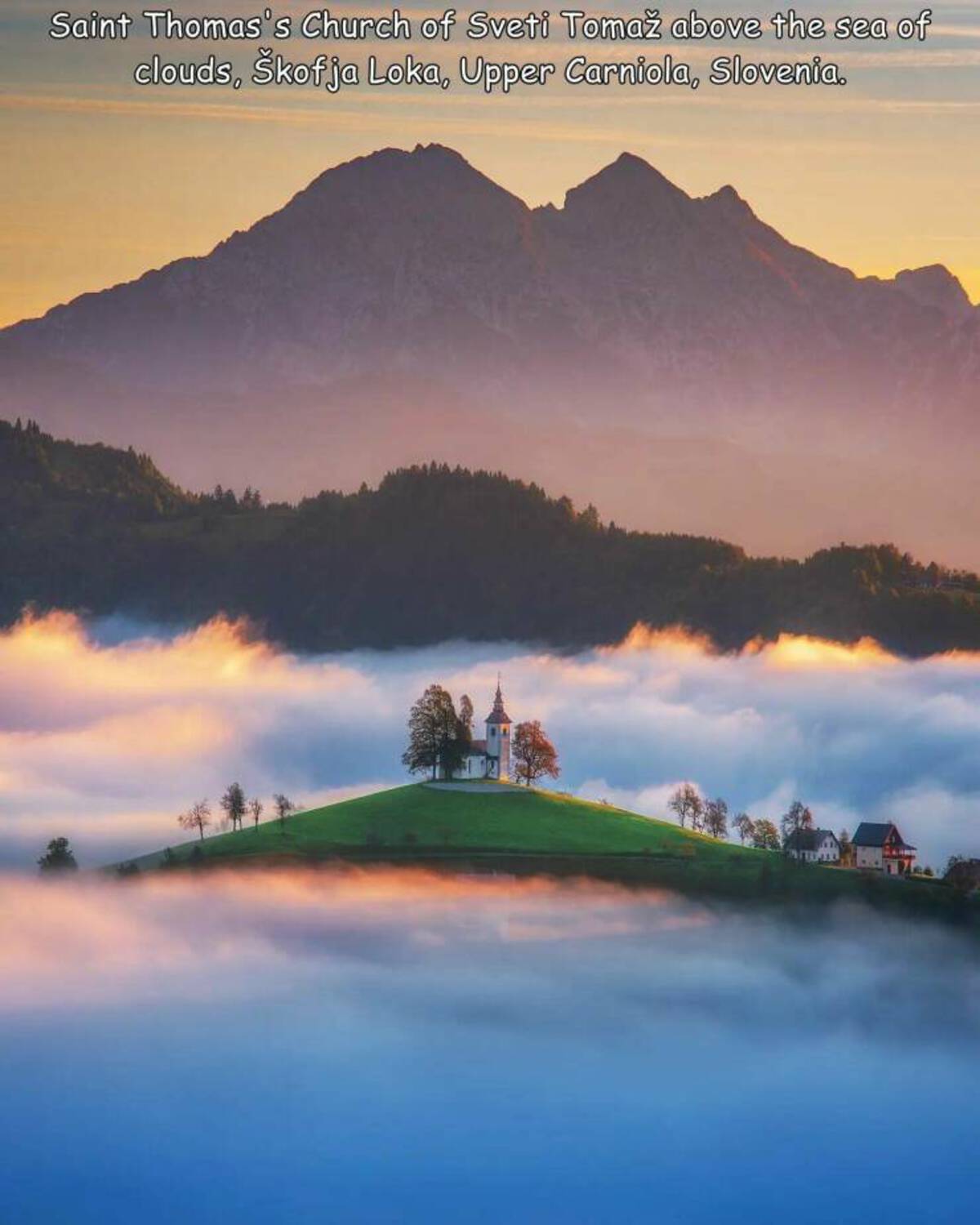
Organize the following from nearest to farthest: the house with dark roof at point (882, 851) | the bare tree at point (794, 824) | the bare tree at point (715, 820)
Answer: the house with dark roof at point (882, 851) < the bare tree at point (794, 824) < the bare tree at point (715, 820)

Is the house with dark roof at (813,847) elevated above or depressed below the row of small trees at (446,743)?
below

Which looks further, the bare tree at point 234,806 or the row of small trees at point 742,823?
the bare tree at point 234,806

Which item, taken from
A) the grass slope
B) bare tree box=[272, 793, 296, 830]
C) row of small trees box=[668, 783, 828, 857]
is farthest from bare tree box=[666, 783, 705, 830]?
bare tree box=[272, 793, 296, 830]

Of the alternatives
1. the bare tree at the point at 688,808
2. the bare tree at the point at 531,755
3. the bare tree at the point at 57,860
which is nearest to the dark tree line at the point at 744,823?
the bare tree at the point at 688,808

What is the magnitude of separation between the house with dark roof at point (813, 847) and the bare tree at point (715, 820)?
846cm

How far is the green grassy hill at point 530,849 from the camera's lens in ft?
545

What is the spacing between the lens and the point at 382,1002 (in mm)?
172500

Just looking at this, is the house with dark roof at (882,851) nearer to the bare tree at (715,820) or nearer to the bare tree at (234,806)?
the bare tree at (715,820)

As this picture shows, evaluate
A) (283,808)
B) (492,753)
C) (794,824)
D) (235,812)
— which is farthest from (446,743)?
(794,824)

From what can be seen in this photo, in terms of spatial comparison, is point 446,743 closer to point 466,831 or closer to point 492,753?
point 492,753

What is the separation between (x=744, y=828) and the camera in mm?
181000

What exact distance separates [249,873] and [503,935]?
13688 mm

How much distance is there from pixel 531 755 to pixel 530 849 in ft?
33.8

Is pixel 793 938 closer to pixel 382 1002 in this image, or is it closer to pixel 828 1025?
pixel 828 1025
